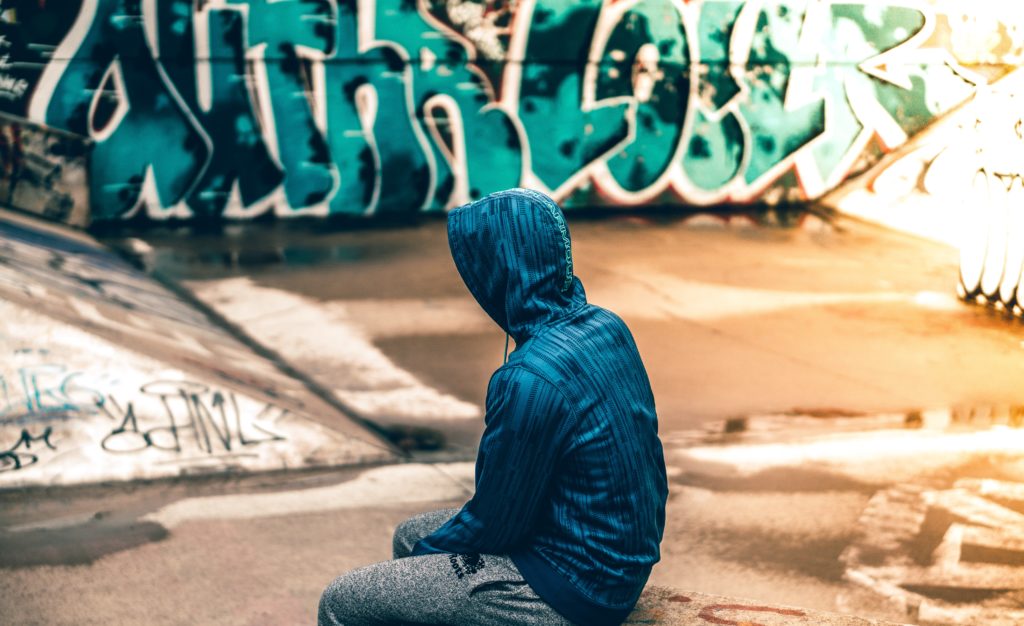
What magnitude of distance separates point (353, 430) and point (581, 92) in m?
6.93

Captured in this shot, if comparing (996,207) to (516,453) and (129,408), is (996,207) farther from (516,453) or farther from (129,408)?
(516,453)

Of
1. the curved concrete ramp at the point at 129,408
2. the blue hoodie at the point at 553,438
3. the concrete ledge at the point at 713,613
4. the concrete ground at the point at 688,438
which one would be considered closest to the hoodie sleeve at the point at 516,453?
the blue hoodie at the point at 553,438

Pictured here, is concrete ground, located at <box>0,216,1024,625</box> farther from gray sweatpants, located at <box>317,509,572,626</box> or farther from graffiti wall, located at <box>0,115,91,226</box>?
gray sweatpants, located at <box>317,509,572,626</box>

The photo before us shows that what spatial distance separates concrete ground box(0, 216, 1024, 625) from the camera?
12.9 ft

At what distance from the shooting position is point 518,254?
7.79ft

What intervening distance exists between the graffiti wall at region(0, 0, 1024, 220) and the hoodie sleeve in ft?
28.1

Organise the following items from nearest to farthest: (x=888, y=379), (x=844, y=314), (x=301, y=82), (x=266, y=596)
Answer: (x=266, y=596) < (x=888, y=379) < (x=844, y=314) < (x=301, y=82)

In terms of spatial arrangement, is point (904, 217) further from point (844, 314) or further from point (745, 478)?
point (745, 478)

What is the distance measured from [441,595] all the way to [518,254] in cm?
87

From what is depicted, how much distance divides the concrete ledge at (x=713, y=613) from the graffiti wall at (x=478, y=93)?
8.41m

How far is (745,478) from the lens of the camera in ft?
16.6

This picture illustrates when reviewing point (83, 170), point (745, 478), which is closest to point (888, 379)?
point (745, 478)

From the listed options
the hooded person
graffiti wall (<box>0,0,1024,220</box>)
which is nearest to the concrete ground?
the hooded person

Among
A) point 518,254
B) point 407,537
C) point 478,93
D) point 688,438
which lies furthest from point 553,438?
point 478,93
